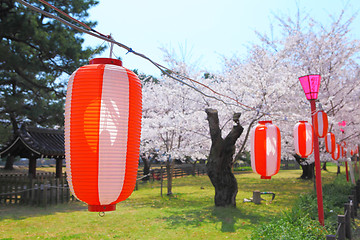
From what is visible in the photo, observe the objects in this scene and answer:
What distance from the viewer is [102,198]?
10.0 feet

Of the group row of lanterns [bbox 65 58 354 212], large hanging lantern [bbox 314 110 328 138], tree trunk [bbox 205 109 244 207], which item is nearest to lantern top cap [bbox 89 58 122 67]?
row of lanterns [bbox 65 58 354 212]

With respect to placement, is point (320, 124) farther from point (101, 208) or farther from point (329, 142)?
point (101, 208)

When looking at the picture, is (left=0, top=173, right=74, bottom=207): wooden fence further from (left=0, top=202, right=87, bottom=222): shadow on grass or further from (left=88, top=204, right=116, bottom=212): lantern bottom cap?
(left=88, top=204, right=116, bottom=212): lantern bottom cap

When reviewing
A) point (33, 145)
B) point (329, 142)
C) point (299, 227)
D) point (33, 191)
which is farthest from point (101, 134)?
point (33, 145)

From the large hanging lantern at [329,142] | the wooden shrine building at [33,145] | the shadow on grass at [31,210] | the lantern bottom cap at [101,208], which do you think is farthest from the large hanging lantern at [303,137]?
the wooden shrine building at [33,145]

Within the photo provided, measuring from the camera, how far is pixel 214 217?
35.1 feet

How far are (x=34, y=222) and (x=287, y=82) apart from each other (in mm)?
10911

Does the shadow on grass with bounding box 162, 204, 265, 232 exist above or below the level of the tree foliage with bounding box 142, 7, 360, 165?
below

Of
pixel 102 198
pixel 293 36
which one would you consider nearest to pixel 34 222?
pixel 102 198

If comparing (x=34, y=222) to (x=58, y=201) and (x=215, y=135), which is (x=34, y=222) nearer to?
(x=58, y=201)

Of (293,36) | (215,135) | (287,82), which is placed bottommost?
(215,135)

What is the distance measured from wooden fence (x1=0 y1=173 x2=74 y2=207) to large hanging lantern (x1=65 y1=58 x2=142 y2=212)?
11177 millimetres

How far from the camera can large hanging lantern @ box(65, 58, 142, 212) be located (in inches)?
119

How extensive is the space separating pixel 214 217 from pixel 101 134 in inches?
343
